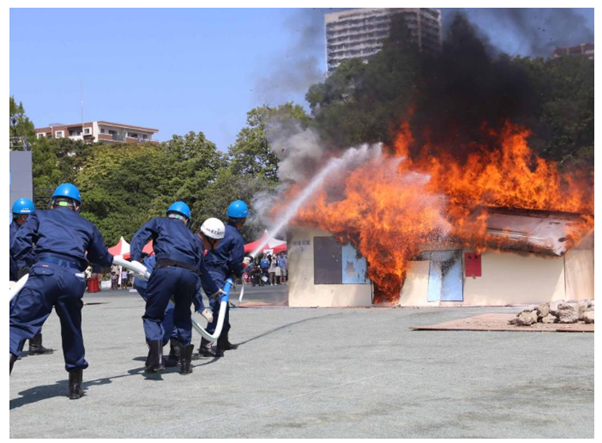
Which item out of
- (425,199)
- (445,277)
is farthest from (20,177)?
(445,277)

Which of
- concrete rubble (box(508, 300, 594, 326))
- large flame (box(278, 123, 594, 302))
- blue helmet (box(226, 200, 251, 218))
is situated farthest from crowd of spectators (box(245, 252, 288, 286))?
blue helmet (box(226, 200, 251, 218))

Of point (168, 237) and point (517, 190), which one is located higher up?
point (517, 190)

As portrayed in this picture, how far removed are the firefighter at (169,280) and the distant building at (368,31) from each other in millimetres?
20534

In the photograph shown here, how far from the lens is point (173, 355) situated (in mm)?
9938

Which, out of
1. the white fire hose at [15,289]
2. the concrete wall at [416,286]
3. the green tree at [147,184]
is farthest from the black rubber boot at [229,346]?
the green tree at [147,184]

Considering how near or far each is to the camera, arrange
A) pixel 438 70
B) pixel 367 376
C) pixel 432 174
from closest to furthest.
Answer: pixel 367 376 < pixel 432 174 < pixel 438 70

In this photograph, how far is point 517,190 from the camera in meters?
23.8

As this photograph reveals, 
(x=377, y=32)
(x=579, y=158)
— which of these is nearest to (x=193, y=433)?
(x=377, y=32)

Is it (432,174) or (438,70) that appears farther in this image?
(438,70)

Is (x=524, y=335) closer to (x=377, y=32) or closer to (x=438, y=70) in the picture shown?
(x=438, y=70)

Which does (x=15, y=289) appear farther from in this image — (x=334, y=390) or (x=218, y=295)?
(x=218, y=295)

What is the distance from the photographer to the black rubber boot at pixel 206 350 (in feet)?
36.0

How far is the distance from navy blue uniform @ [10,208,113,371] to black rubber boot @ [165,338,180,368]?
7.19ft

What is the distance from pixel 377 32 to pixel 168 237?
23188mm
